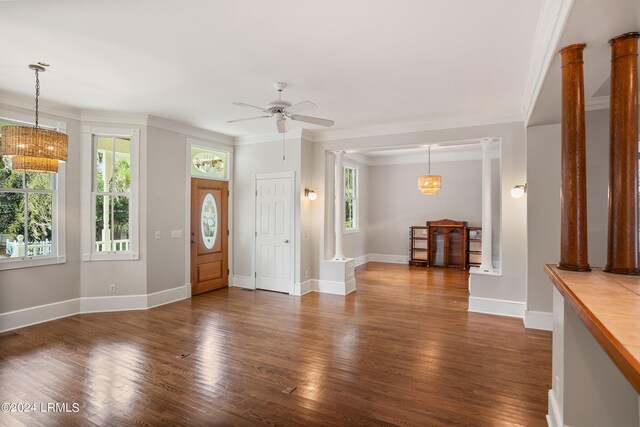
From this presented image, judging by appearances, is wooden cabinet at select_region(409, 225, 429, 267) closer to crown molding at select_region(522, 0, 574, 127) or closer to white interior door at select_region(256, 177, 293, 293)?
white interior door at select_region(256, 177, 293, 293)

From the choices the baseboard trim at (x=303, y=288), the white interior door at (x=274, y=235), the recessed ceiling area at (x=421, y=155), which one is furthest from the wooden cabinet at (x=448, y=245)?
the white interior door at (x=274, y=235)

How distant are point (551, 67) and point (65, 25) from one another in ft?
12.5

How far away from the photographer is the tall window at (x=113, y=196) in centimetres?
502

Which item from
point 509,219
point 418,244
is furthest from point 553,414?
point 418,244

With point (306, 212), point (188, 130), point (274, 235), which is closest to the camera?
point (188, 130)

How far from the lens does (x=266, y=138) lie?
254 inches

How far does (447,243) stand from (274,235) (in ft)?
15.8

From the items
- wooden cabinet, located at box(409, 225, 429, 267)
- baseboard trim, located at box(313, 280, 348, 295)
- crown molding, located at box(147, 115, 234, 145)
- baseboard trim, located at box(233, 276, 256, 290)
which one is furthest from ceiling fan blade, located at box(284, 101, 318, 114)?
wooden cabinet, located at box(409, 225, 429, 267)

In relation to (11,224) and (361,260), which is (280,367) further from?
(361,260)

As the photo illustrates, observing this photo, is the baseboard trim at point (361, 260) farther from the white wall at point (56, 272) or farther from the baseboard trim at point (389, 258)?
the white wall at point (56, 272)

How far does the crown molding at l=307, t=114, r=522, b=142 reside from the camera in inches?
197

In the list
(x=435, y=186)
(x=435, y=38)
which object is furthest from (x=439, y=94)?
(x=435, y=186)

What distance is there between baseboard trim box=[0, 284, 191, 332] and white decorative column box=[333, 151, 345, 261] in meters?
2.74

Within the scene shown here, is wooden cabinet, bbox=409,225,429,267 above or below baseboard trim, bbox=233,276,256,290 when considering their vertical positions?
above
